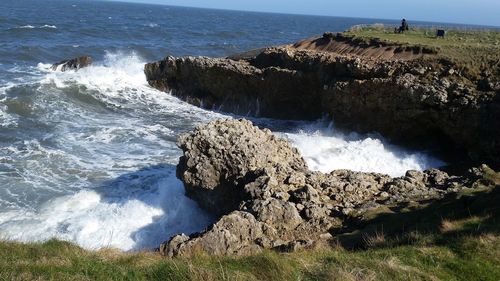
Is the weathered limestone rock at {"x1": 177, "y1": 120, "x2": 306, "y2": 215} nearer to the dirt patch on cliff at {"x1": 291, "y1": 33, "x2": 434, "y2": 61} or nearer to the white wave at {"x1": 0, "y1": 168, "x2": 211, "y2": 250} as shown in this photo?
the white wave at {"x1": 0, "y1": 168, "x2": 211, "y2": 250}

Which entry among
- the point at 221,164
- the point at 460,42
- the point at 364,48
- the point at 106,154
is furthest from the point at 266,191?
the point at 460,42

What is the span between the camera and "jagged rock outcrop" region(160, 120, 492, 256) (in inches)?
465

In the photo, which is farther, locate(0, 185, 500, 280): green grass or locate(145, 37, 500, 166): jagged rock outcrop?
locate(145, 37, 500, 166): jagged rock outcrop

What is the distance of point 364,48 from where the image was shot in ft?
93.6

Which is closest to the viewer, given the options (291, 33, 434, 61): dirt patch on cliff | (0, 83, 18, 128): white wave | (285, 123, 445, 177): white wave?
(285, 123, 445, 177): white wave

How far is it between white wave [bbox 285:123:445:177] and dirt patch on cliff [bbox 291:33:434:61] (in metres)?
4.97

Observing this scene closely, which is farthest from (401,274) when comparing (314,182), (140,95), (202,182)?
(140,95)

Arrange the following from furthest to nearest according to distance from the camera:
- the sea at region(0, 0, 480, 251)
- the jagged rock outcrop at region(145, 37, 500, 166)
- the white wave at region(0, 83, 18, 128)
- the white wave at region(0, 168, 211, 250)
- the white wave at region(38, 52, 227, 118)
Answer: the white wave at region(38, 52, 227, 118) < the white wave at region(0, 83, 18, 128) < the jagged rock outcrop at region(145, 37, 500, 166) < the sea at region(0, 0, 480, 251) < the white wave at region(0, 168, 211, 250)

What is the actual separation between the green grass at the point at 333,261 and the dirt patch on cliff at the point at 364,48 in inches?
647

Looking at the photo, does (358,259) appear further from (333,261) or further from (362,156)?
(362,156)

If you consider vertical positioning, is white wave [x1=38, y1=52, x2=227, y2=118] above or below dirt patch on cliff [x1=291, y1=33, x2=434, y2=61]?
below

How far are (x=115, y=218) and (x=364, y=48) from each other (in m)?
18.4

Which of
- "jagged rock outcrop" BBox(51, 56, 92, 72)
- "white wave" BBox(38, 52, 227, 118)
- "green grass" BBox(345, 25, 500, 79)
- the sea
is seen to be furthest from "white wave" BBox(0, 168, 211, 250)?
"jagged rock outcrop" BBox(51, 56, 92, 72)

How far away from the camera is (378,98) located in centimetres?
2428
